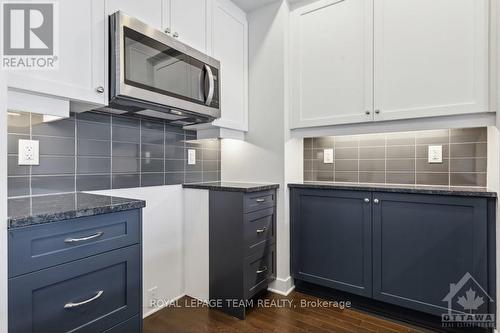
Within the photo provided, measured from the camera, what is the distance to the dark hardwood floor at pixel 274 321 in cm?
171

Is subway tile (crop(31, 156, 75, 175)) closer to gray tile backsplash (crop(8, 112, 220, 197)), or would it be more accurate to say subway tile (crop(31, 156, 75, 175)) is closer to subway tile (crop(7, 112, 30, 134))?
gray tile backsplash (crop(8, 112, 220, 197))

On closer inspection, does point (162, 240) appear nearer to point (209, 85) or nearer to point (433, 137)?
point (209, 85)

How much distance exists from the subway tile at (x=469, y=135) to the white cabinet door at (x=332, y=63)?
608 mm

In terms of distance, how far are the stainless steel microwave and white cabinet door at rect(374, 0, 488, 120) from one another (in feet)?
3.84

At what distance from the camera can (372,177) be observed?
221cm

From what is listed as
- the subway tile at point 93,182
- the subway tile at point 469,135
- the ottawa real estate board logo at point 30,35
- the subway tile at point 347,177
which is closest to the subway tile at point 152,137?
the subway tile at point 93,182

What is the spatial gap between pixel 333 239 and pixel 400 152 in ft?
2.80

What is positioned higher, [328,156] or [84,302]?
[328,156]

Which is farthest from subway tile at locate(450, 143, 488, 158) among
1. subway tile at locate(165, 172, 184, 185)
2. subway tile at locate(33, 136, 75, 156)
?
subway tile at locate(33, 136, 75, 156)

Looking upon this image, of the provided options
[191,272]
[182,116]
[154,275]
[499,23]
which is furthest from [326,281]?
[499,23]

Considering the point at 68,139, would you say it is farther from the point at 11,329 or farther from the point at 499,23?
the point at 499,23

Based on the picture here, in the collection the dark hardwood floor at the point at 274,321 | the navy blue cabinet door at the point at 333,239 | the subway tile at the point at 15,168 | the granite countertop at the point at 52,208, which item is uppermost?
the subway tile at the point at 15,168

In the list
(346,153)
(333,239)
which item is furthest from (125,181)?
(346,153)

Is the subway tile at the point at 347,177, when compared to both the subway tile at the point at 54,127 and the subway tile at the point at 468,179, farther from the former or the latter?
the subway tile at the point at 54,127
